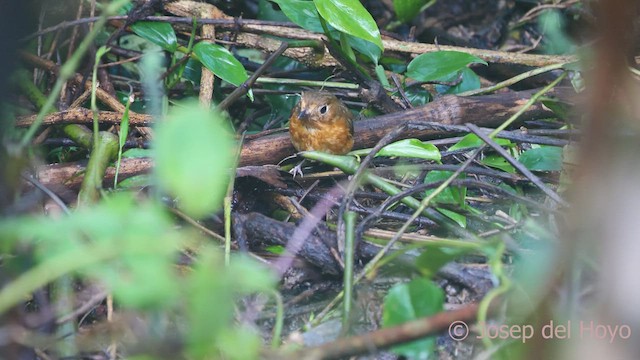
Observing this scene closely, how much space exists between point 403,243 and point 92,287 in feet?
3.31

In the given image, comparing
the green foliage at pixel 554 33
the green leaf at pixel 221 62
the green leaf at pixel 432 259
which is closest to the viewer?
the green leaf at pixel 432 259

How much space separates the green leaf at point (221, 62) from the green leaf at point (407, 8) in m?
1.14

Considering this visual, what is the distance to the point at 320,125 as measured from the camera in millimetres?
3498

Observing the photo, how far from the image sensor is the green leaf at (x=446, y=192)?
8.70ft

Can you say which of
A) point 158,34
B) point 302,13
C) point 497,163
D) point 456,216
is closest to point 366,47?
point 302,13

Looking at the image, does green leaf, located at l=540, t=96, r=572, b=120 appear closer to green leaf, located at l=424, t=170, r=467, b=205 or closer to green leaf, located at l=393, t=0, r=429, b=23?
green leaf, located at l=424, t=170, r=467, b=205

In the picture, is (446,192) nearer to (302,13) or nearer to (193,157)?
(302,13)

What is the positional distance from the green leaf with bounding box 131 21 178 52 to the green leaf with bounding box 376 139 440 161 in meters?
1.09

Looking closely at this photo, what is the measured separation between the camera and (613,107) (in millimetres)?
878

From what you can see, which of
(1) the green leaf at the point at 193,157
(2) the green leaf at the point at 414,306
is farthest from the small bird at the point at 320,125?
(1) the green leaf at the point at 193,157

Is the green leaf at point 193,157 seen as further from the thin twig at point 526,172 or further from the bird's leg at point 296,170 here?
the bird's leg at point 296,170

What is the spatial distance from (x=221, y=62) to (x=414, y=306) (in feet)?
5.92

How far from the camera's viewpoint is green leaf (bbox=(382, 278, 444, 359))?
1669 millimetres

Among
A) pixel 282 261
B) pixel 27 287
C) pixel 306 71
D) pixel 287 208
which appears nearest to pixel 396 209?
pixel 287 208
